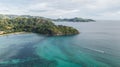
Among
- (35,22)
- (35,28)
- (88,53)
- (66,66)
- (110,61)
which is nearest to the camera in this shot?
(66,66)

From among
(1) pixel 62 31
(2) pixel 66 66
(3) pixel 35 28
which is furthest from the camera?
(3) pixel 35 28

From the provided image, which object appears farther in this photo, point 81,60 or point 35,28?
A: point 35,28

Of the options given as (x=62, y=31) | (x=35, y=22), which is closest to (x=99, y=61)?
(x=62, y=31)

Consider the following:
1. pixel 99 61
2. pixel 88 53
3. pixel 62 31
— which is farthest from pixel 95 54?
pixel 62 31

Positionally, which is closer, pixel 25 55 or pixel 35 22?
pixel 25 55

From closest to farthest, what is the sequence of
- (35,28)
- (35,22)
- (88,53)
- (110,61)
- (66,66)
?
(66,66) → (110,61) → (88,53) → (35,28) → (35,22)

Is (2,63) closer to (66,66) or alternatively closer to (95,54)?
(66,66)

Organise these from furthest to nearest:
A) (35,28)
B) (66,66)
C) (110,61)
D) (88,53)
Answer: (35,28), (88,53), (110,61), (66,66)

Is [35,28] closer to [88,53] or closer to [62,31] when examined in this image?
[62,31]

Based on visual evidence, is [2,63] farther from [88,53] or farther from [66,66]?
[88,53]
